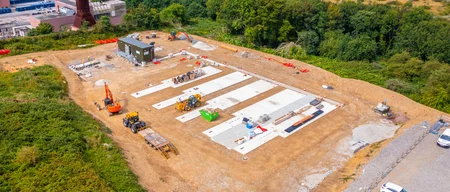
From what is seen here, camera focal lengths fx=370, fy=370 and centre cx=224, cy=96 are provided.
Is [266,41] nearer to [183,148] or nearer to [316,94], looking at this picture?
[316,94]

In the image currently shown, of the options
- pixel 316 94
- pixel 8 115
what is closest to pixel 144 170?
pixel 8 115

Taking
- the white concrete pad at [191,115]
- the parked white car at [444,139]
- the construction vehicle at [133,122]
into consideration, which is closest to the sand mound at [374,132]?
the parked white car at [444,139]

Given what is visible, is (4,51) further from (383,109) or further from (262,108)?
(383,109)

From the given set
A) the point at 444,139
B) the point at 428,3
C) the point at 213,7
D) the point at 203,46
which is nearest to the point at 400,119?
the point at 444,139

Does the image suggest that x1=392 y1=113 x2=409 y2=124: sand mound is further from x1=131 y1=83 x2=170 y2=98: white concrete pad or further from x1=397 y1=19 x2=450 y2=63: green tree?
x1=131 y1=83 x2=170 y2=98: white concrete pad

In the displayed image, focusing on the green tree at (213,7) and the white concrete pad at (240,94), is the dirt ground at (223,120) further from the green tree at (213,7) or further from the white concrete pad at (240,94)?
the green tree at (213,7)

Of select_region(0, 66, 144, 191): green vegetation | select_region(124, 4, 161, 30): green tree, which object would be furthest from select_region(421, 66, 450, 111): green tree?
select_region(124, 4, 161, 30): green tree
